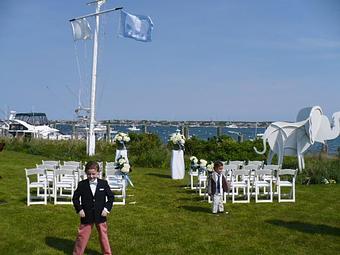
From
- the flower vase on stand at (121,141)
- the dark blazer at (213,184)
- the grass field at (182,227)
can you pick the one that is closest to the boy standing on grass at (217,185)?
the dark blazer at (213,184)

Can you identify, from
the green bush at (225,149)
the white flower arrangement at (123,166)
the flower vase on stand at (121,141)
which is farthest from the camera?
the green bush at (225,149)

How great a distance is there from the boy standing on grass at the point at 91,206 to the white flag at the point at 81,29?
2380 cm

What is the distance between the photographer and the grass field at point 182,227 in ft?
30.5

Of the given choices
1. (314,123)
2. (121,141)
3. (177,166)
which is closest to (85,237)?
(177,166)

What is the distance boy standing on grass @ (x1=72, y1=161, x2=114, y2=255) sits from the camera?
8086 mm

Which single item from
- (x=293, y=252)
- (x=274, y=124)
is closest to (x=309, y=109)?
(x=274, y=124)

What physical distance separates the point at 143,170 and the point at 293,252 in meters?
15.1

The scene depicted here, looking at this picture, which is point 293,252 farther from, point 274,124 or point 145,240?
point 274,124

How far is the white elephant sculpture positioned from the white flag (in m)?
14.1

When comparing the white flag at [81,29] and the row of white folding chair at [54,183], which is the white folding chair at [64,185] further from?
the white flag at [81,29]

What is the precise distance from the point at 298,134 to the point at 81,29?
50.4 ft

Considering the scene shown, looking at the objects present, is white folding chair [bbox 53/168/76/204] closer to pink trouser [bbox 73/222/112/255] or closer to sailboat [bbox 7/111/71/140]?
pink trouser [bbox 73/222/112/255]

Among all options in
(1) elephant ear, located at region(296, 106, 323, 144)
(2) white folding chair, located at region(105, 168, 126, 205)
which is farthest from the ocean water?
(2) white folding chair, located at region(105, 168, 126, 205)

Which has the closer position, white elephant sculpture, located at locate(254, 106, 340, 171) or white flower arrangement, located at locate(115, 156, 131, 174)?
white flower arrangement, located at locate(115, 156, 131, 174)
